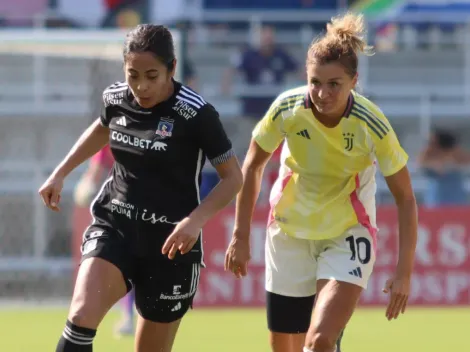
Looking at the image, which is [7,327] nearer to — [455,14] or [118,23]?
[118,23]

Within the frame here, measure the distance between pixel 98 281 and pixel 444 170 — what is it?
875cm

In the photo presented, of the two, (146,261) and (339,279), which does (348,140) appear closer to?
(339,279)

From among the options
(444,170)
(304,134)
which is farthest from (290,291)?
(444,170)

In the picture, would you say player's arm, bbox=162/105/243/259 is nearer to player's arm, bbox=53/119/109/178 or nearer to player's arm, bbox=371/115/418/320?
player's arm, bbox=53/119/109/178

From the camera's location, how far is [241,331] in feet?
37.1

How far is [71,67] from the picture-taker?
1412 centimetres

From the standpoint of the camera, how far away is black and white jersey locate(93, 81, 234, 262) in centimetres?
596

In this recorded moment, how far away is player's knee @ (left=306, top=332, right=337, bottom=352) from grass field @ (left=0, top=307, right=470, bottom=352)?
380cm

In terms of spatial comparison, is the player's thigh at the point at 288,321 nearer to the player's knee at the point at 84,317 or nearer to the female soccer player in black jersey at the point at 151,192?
the female soccer player in black jersey at the point at 151,192

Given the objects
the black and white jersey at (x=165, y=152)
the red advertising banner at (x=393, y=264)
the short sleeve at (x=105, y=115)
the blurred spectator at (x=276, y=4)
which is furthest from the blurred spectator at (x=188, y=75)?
the black and white jersey at (x=165, y=152)

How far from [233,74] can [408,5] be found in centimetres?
346

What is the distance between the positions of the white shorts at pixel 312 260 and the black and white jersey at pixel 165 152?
2.57 feet

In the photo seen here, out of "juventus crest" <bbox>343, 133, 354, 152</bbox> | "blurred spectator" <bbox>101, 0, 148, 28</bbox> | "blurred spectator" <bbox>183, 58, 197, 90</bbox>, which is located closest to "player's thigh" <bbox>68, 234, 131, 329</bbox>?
"juventus crest" <bbox>343, 133, 354, 152</bbox>

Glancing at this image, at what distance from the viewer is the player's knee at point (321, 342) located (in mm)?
6000
